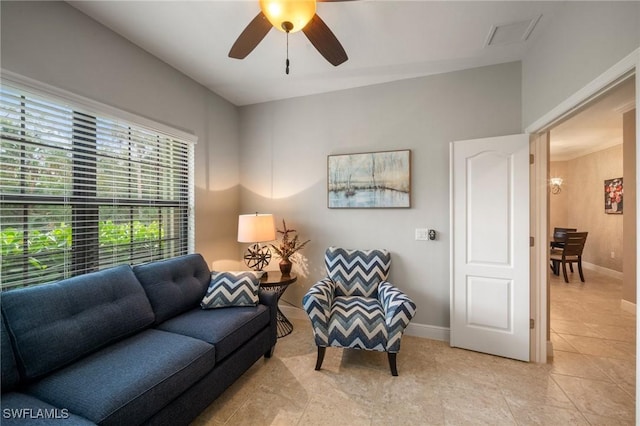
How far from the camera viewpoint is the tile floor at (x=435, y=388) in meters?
1.70

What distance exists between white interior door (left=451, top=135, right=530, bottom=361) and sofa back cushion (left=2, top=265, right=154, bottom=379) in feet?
8.72

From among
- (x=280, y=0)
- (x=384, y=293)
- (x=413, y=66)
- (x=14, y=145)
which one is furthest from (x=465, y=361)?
(x=14, y=145)

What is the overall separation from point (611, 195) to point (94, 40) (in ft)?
26.0

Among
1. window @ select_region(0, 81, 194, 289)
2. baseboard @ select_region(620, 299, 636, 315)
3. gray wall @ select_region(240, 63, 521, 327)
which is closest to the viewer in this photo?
window @ select_region(0, 81, 194, 289)

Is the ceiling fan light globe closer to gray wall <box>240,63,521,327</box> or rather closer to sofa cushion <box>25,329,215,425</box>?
gray wall <box>240,63,521,327</box>

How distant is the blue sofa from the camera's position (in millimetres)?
1208

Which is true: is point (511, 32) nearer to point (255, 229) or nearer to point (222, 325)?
point (255, 229)

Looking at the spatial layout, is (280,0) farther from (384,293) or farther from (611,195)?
(611,195)

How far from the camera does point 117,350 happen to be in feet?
5.13

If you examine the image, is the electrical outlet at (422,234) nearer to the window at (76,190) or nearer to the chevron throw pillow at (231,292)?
the chevron throw pillow at (231,292)

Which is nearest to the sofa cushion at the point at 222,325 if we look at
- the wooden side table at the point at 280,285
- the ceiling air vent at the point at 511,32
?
the wooden side table at the point at 280,285

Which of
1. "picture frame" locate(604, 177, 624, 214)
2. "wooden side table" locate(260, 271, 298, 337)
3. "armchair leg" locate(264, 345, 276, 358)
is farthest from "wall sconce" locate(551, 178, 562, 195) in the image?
"armchair leg" locate(264, 345, 276, 358)

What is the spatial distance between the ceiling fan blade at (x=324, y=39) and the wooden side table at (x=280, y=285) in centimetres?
196

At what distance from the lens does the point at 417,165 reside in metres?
2.79
